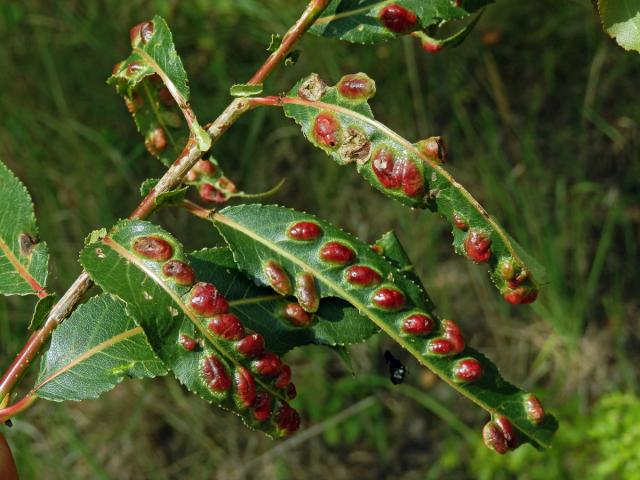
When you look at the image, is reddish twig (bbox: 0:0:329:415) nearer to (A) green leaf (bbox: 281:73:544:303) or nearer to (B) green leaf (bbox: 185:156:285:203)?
(A) green leaf (bbox: 281:73:544:303)

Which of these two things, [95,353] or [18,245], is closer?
[95,353]

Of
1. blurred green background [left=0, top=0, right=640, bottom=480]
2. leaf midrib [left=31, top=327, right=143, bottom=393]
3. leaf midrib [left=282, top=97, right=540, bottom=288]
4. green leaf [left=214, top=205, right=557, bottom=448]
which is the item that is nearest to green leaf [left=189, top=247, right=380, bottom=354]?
green leaf [left=214, top=205, right=557, bottom=448]

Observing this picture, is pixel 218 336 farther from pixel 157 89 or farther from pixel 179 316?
pixel 157 89

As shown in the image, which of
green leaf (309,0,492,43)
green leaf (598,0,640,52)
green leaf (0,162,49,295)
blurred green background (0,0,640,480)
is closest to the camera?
green leaf (598,0,640,52)

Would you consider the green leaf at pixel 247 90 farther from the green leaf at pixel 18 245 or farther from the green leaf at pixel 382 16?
the green leaf at pixel 18 245

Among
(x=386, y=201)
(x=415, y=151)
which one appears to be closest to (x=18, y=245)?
(x=415, y=151)

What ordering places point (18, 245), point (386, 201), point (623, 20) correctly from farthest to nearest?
point (386, 201), point (18, 245), point (623, 20)

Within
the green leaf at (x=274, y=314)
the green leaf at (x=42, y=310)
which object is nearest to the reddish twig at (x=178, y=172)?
the green leaf at (x=42, y=310)

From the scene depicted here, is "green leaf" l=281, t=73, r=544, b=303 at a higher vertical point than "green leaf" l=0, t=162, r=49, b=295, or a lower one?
higher
